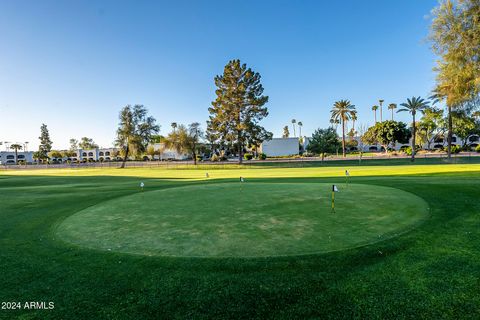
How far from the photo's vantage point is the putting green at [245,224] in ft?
19.1

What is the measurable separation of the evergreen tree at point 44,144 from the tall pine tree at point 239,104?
11785cm

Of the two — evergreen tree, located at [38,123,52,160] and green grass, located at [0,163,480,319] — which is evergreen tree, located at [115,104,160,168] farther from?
evergreen tree, located at [38,123,52,160]

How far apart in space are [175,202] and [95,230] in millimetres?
3948

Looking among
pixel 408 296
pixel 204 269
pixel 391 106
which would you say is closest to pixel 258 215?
pixel 204 269

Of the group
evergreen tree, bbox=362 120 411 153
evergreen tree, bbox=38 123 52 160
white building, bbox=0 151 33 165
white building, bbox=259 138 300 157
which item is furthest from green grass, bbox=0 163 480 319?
white building, bbox=0 151 33 165

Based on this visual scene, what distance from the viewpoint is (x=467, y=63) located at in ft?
52.6

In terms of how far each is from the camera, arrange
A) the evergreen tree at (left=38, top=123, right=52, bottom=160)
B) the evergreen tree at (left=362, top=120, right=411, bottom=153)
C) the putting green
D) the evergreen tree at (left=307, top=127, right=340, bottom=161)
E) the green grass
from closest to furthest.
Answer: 1. the green grass
2. the putting green
3. the evergreen tree at (left=307, top=127, right=340, bottom=161)
4. the evergreen tree at (left=362, top=120, right=411, bottom=153)
5. the evergreen tree at (left=38, top=123, right=52, bottom=160)

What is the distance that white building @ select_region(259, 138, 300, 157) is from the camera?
3602 inches

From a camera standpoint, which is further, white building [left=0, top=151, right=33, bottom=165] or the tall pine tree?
white building [left=0, top=151, right=33, bottom=165]

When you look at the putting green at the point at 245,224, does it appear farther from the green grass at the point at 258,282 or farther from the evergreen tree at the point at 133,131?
the evergreen tree at the point at 133,131

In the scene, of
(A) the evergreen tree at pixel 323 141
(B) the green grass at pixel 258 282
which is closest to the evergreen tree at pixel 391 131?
(A) the evergreen tree at pixel 323 141

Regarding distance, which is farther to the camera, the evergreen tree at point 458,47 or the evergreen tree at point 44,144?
the evergreen tree at point 44,144

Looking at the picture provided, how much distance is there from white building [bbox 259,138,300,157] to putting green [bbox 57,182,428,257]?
81.3 metres

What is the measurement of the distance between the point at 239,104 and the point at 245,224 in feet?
166
